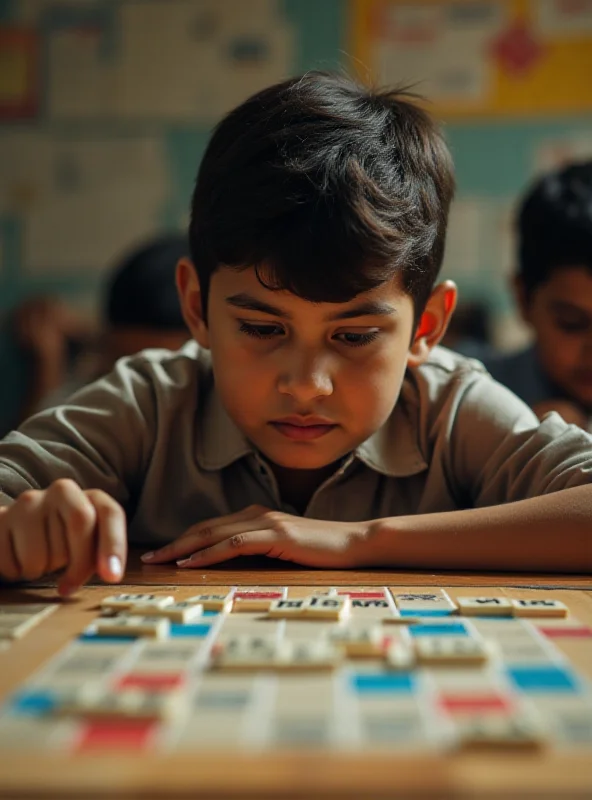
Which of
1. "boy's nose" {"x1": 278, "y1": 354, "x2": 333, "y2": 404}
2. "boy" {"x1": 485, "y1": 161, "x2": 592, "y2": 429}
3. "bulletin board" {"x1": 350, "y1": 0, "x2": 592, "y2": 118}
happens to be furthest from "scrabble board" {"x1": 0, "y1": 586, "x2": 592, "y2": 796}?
"bulletin board" {"x1": 350, "y1": 0, "x2": 592, "y2": 118}

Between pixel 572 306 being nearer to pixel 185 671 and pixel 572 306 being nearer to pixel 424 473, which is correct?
pixel 424 473

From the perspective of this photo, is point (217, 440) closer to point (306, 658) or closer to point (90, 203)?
point (306, 658)

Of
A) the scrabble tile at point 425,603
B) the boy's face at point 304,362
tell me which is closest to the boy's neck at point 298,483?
the boy's face at point 304,362

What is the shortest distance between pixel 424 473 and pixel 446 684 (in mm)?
682

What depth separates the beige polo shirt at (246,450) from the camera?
1.10 m

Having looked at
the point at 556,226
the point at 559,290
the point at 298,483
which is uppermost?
the point at 556,226

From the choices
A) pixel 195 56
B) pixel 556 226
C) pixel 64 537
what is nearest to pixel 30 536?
pixel 64 537

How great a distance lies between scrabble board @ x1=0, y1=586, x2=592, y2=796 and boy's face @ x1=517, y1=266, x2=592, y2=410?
1.18m

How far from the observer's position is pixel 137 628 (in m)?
0.61

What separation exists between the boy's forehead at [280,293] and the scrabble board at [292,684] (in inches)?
13.1

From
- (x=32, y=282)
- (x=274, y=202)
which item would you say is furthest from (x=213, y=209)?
(x=32, y=282)

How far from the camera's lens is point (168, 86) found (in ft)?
10.5

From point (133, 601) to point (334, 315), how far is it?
1.28 feet

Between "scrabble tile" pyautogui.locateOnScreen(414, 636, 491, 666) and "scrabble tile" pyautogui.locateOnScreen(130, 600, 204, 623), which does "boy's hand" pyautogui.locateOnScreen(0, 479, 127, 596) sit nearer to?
"scrabble tile" pyautogui.locateOnScreen(130, 600, 204, 623)
